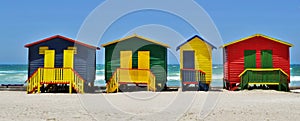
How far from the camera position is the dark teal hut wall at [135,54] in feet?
75.8

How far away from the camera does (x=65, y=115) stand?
39.8 ft

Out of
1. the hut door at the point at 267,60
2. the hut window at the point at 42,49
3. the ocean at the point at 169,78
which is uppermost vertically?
the hut window at the point at 42,49

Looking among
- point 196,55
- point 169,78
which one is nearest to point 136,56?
point 196,55

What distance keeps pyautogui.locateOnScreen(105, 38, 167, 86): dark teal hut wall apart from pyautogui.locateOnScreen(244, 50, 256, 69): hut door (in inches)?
190

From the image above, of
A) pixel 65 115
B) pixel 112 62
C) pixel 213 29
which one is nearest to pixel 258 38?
pixel 213 29

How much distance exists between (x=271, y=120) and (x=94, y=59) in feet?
52.7

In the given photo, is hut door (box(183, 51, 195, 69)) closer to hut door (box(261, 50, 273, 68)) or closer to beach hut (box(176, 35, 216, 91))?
beach hut (box(176, 35, 216, 91))

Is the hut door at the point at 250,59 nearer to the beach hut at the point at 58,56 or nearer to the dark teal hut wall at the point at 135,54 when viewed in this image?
the dark teal hut wall at the point at 135,54

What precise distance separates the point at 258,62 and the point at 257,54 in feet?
1.59

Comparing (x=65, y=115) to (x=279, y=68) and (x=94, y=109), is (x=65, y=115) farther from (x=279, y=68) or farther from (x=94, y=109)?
(x=279, y=68)

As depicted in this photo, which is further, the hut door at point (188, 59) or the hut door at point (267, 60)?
the hut door at point (188, 59)

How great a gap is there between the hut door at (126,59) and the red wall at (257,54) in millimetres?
5918

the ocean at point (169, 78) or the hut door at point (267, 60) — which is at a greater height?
the hut door at point (267, 60)

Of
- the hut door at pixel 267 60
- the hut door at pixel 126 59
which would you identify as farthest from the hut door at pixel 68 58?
the hut door at pixel 267 60
